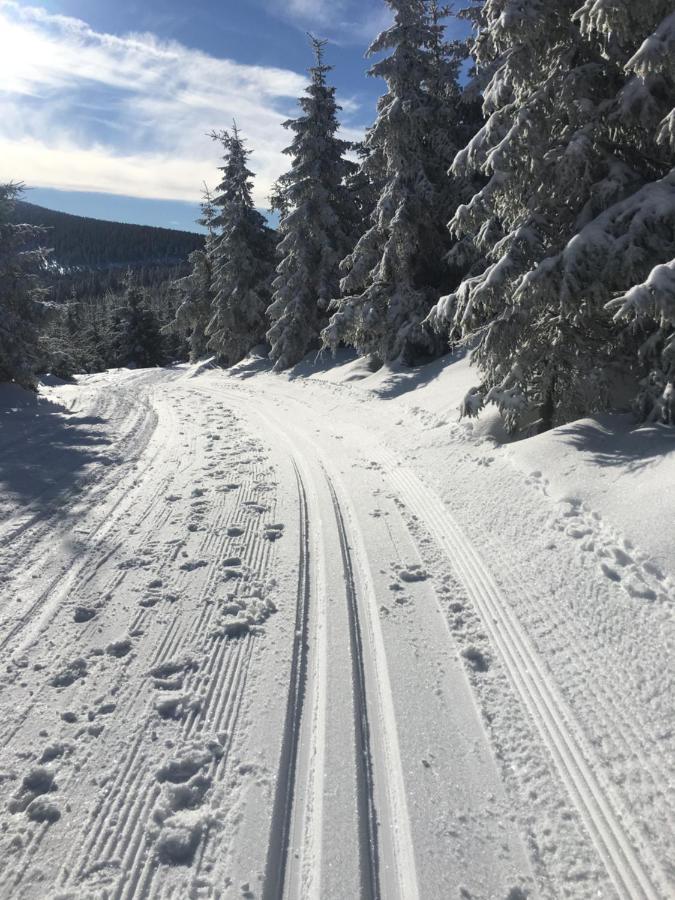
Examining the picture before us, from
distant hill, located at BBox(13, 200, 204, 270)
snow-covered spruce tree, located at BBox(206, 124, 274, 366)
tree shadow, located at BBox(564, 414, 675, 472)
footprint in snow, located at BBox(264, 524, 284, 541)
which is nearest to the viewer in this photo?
footprint in snow, located at BBox(264, 524, 284, 541)

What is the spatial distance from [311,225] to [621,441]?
1779cm

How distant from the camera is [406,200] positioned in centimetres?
1440

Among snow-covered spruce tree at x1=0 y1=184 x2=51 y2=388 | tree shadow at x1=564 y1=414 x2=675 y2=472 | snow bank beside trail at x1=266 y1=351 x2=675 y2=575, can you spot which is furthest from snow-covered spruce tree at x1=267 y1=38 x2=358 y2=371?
tree shadow at x1=564 y1=414 x2=675 y2=472

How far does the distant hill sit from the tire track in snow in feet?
653

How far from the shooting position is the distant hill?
184 metres

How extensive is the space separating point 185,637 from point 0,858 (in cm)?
172

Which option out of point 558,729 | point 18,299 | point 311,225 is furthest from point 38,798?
point 311,225

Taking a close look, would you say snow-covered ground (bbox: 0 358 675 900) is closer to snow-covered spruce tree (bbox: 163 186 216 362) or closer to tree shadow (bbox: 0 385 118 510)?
tree shadow (bbox: 0 385 118 510)

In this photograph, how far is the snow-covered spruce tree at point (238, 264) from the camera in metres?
26.0

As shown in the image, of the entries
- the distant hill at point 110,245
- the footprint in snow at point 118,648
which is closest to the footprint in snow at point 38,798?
the footprint in snow at point 118,648

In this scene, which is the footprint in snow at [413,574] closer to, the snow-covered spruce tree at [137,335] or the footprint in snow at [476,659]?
the footprint in snow at [476,659]

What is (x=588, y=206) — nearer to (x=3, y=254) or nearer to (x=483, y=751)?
(x=483, y=751)

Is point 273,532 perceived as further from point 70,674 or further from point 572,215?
point 572,215

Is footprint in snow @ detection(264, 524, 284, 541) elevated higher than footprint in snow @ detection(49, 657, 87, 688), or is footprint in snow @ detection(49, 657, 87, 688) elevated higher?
footprint in snow @ detection(264, 524, 284, 541)
